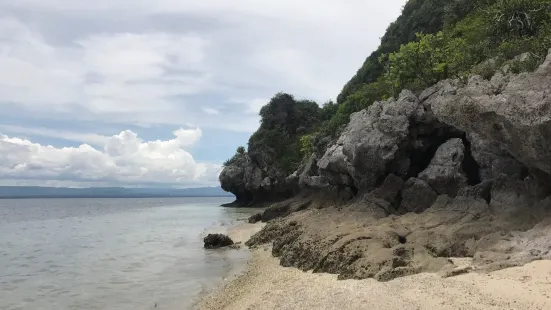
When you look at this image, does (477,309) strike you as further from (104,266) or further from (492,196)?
(104,266)

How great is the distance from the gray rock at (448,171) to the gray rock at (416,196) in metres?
0.26

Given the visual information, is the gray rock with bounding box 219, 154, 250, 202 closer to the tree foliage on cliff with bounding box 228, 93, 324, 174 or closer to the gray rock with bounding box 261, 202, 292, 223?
the tree foliage on cliff with bounding box 228, 93, 324, 174

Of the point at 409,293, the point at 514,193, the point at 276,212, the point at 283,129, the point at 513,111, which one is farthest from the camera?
the point at 283,129

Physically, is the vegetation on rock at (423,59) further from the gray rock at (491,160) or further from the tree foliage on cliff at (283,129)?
the gray rock at (491,160)

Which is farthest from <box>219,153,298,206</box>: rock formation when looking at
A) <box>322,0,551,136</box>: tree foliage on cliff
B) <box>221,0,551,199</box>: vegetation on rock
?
<box>322,0,551,136</box>: tree foliage on cliff

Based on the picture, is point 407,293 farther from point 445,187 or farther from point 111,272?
point 111,272

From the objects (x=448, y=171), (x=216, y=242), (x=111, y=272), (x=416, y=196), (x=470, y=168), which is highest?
(x=470, y=168)

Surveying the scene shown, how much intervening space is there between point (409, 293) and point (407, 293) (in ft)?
0.17

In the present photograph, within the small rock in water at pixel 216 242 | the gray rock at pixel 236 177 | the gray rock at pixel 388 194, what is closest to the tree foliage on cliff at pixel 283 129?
the gray rock at pixel 236 177

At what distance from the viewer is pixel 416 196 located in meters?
19.2

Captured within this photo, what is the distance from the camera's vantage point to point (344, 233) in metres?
15.4

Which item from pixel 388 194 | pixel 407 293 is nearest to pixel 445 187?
pixel 388 194

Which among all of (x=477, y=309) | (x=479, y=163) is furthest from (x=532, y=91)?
(x=477, y=309)

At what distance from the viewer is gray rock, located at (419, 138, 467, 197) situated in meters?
17.7
